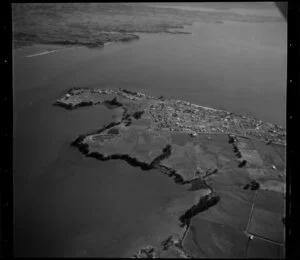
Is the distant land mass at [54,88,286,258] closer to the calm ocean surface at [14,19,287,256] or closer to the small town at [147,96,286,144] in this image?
the small town at [147,96,286,144]

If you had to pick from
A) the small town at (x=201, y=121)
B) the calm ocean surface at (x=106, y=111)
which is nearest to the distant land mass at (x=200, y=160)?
the small town at (x=201, y=121)

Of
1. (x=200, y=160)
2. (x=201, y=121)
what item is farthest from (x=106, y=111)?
(x=200, y=160)

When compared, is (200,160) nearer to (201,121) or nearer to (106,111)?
(201,121)

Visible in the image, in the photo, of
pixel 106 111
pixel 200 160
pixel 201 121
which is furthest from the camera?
→ pixel 106 111

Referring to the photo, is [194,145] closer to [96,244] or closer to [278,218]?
[278,218]

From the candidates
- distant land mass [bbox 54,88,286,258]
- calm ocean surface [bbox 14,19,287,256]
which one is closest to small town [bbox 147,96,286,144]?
distant land mass [bbox 54,88,286,258]

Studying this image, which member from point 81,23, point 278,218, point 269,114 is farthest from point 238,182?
point 81,23
